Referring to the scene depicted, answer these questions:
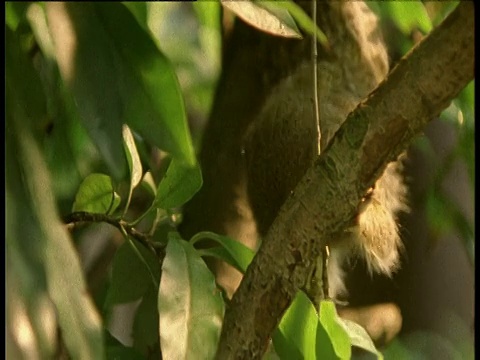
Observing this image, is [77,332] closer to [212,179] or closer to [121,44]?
[121,44]

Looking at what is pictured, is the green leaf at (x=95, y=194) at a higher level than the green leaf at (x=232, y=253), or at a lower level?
lower

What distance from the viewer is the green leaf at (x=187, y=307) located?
0.48 m

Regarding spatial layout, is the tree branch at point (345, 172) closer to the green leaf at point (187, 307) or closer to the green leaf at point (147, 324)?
the green leaf at point (187, 307)

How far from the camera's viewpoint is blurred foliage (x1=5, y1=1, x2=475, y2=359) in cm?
35

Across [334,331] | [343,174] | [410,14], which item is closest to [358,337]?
[334,331]

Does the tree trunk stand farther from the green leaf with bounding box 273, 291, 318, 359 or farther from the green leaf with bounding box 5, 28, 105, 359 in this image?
the green leaf with bounding box 5, 28, 105, 359

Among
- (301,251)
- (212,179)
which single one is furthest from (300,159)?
(212,179)

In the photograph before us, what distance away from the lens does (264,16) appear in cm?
44

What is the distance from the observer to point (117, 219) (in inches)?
23.8

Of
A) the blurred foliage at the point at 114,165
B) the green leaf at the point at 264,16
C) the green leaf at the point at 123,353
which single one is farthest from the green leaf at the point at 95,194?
the green leaf at the point at 264,16

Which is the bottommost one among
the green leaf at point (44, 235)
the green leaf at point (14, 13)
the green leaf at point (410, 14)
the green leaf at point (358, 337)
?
the green leaf at point (358, 337)

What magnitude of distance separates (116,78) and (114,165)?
0.05 m

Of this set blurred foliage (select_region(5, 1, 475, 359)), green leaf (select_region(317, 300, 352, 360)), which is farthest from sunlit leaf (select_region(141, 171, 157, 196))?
green leaf (select_region(317, 300, 352, 360))

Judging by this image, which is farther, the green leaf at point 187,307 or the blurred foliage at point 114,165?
the green leaf at point 187,307
